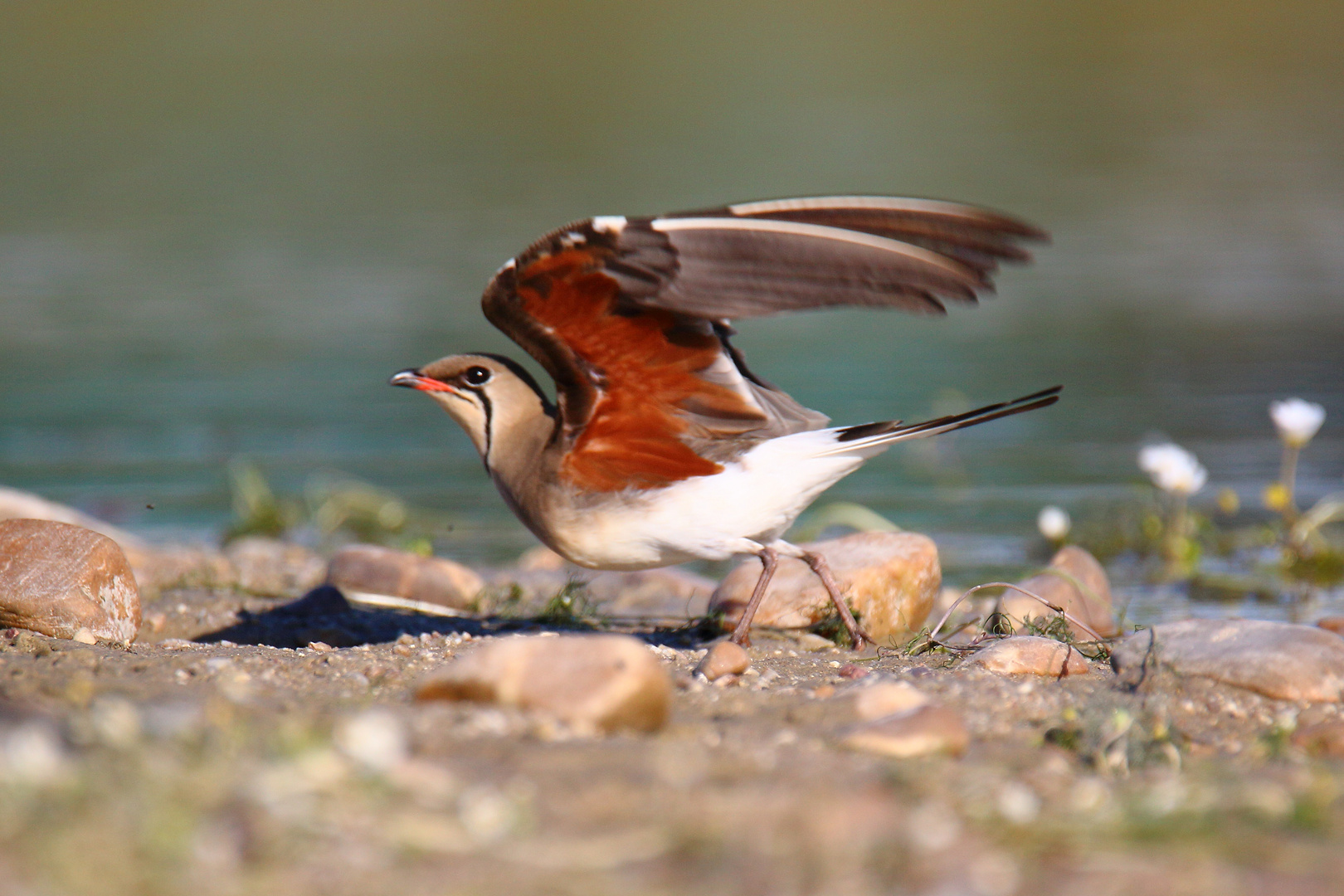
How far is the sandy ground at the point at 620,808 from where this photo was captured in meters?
2.65

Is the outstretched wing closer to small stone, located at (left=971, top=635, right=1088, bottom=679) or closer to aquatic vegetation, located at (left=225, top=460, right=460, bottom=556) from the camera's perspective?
small stone, located at (left=971, top=635, right=1088, bottom=679)

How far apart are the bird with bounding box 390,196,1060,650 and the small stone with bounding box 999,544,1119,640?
97 centimetres

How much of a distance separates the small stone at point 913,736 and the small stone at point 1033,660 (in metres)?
1.32

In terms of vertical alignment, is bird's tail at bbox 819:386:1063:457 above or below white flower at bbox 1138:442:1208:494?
above

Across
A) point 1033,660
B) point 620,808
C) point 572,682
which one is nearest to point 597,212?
point 1033,660

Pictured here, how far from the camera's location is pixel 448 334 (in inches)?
552

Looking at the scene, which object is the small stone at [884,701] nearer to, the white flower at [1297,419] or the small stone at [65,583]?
the small stone at [65,583]

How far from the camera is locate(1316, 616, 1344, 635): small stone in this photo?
5.99m

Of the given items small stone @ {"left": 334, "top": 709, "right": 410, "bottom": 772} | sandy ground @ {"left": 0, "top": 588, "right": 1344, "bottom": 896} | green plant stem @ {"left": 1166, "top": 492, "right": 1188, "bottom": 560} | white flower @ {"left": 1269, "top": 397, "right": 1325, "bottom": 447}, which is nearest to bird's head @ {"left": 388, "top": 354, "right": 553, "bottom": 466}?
sandy ground @ {"left": 0, "top": 588, "right": 1344, "bottom": 896}

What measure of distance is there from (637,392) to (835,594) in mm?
1114

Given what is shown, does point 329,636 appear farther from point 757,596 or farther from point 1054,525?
point 1054,525

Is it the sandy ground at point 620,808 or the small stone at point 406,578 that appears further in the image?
the small stone at point 406,578

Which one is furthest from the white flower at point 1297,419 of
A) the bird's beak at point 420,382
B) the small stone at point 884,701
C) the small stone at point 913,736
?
the small stone at point 913,736

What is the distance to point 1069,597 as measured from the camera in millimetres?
6234
